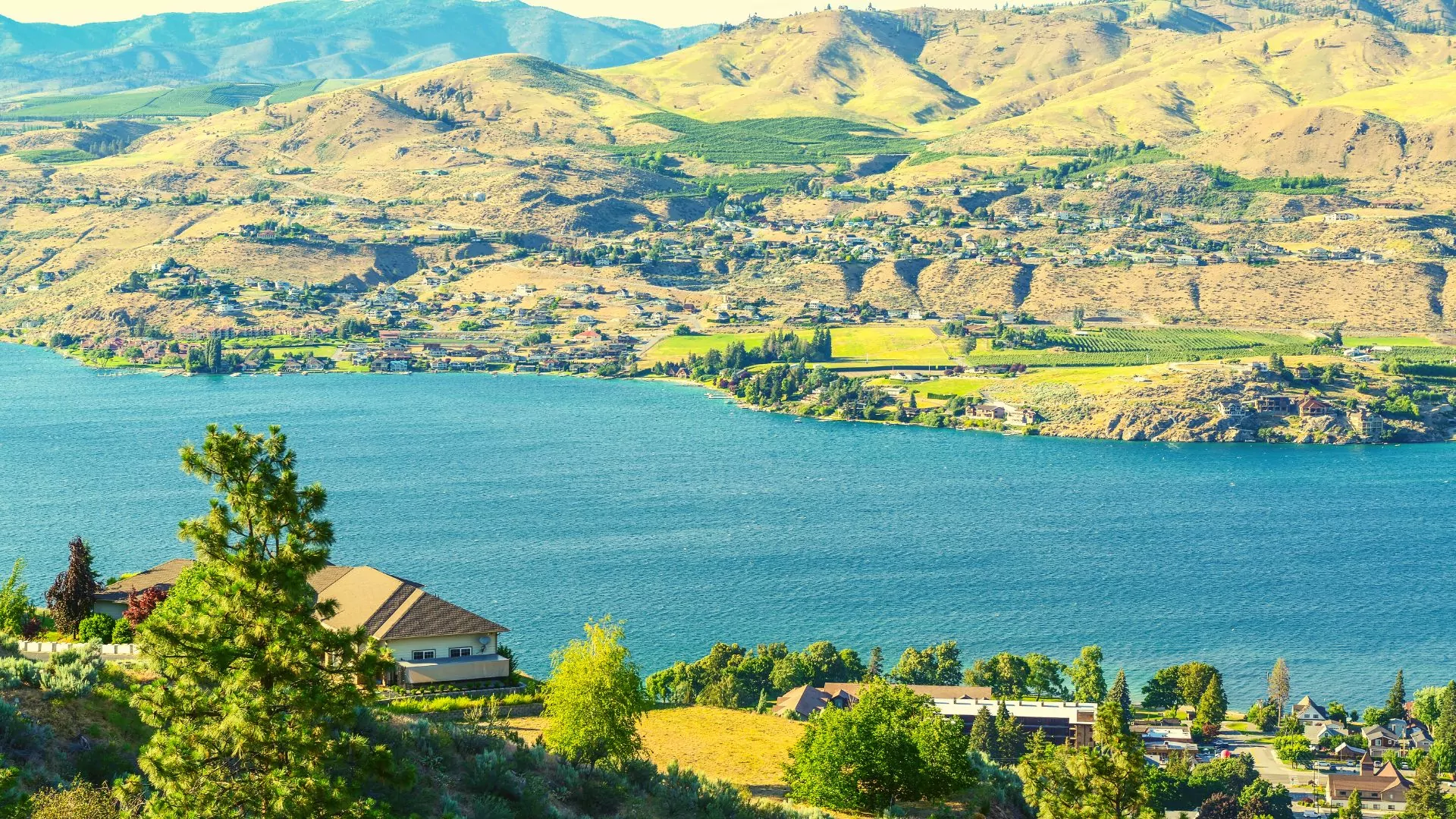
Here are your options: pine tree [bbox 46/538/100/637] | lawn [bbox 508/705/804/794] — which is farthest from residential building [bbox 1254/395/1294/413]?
pine tree [bbox 46/538/100/637]

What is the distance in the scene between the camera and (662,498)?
105875mm

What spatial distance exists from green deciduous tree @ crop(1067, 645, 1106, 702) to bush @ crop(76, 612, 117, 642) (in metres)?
39.6

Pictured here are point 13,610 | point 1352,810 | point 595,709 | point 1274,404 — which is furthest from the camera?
point 1274,404

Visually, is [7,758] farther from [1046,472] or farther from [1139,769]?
[1046,472]

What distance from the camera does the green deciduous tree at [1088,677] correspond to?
6669cm

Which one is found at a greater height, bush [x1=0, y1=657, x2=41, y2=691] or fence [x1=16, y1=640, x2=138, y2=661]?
bush [x1=0, y1=657, x2=41, y2=691]

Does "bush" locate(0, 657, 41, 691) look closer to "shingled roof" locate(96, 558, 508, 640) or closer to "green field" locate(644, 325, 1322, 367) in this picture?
"shingled roof" locate(96, 558, 508, 640)

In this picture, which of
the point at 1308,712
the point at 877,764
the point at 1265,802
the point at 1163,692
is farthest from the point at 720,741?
the point at 1308,712

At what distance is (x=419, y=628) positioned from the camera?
40.8 metres

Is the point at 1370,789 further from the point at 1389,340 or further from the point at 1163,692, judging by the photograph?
the point at 1389,340

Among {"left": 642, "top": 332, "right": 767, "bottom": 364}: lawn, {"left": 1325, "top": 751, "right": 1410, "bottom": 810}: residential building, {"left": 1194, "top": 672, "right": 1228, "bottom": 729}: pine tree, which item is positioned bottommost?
{"left": 1325, "top": 751, "right": 1410, "bottom": 810}: residential building

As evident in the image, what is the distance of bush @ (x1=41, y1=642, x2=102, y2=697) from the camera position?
2719 cm

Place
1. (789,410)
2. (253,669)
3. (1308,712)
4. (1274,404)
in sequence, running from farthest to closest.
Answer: (789,410), (1274,404), (1308,712), (253,669)

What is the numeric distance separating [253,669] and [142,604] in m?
18.1
